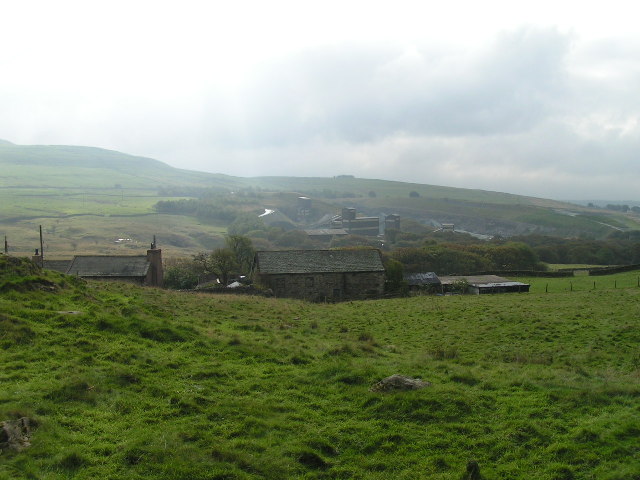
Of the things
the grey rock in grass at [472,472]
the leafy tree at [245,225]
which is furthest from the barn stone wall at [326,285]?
the leafy tree at [245,225]

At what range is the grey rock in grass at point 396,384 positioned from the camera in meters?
11.4

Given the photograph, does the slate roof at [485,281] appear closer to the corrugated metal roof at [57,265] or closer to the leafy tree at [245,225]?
the corrugated metal roof at [57,265]

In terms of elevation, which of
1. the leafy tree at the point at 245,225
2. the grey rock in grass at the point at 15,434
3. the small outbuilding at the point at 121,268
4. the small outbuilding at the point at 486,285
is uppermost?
the grey rock in grass at the point at 15,434

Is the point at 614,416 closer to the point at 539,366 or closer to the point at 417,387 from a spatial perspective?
the point at 417,387

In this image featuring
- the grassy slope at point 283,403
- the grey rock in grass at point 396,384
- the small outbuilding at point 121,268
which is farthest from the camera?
the small outbuilding at point 121,268

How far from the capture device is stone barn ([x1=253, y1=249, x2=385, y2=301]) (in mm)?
45281

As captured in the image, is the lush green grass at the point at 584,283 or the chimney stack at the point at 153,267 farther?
the chimney stack at the point at 153,267

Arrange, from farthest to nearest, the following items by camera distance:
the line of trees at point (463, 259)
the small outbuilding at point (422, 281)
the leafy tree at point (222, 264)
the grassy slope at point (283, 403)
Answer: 1. the line of trees at point (463, 259)
2. the leafy tree at point (222, 264)
3. the small outbuilding at point (422, 281)
4. the grassy slope at point (283, 403)

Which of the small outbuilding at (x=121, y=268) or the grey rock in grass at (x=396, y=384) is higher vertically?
the grey rock in grass at (x=396, y=384)

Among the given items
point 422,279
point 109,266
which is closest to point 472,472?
point 109,266

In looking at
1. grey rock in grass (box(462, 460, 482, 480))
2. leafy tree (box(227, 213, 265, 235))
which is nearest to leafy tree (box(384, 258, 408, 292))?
grey rock in grass (box(462, 460, 482, 480))

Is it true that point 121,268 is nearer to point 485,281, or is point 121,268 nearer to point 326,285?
point 326,285

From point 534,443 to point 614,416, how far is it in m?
2.03

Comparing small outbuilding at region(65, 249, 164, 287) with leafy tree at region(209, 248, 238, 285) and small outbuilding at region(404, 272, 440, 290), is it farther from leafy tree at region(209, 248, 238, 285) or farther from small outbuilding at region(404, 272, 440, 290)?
small outbuilding at region(404, 272, 440, 290)
